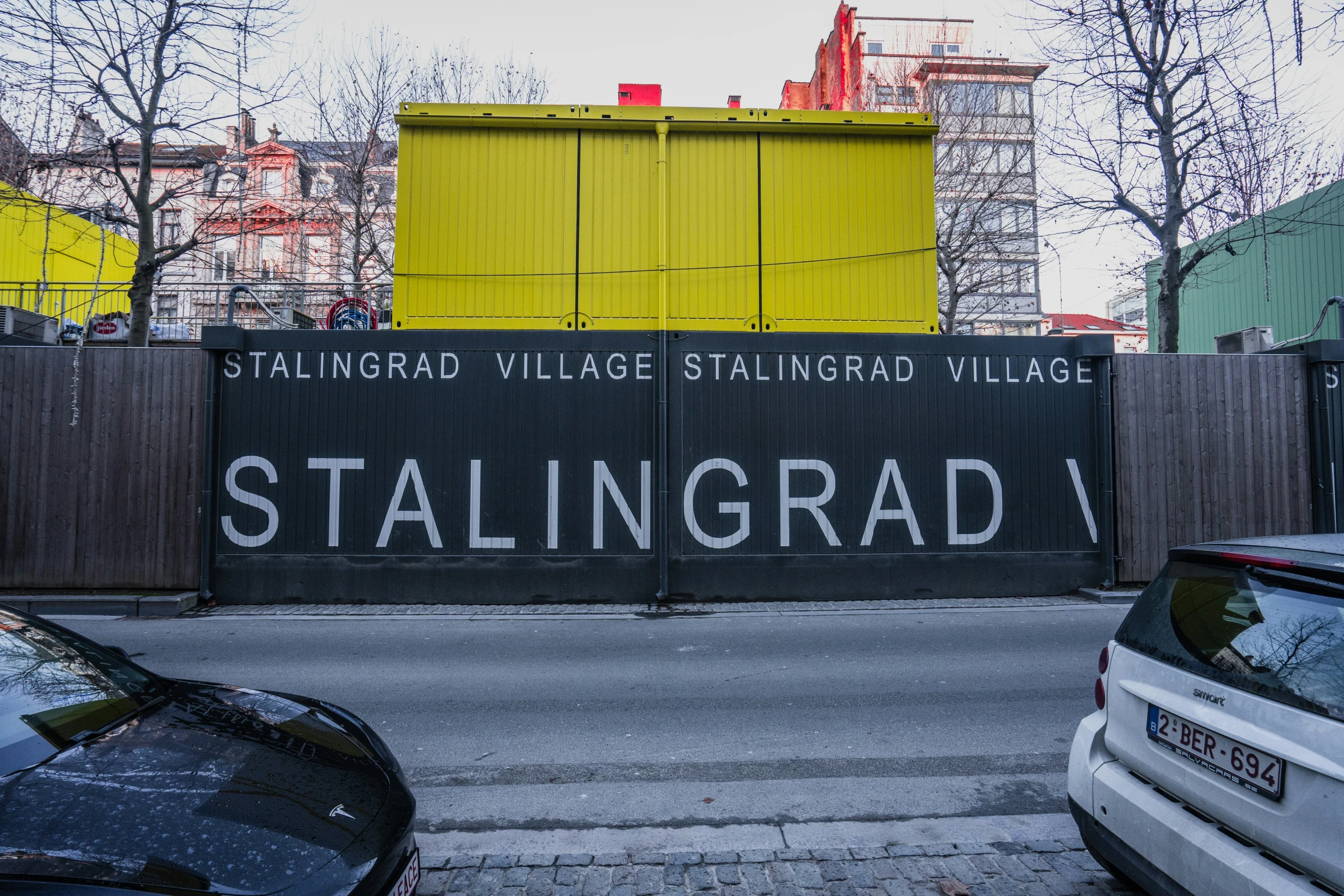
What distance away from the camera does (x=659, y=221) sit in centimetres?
1157

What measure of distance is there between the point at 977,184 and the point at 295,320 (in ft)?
60.0

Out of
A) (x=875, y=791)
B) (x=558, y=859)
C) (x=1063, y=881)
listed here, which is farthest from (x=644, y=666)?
(x=1063, y=881)

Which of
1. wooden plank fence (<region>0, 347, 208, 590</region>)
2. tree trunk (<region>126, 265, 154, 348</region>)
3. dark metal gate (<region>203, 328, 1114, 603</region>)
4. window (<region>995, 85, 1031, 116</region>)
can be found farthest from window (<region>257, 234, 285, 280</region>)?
window (<region>995, 85, 1031, 116</region>)

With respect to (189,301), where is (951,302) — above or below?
above

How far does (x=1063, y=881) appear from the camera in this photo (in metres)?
3.31

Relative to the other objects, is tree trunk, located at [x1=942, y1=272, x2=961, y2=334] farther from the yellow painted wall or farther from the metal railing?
the yellow painted wall

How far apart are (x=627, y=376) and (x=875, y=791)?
22.9 feet

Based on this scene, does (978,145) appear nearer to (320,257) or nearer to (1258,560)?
(320,257)

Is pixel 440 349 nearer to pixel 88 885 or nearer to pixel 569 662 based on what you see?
pixel 569 662

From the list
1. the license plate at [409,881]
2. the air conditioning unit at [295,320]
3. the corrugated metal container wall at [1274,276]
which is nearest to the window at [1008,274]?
the corrugated metal container wall at [1274,276]

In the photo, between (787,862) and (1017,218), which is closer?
(787,862)

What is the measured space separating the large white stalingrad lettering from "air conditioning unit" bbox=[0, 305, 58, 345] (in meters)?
4.48

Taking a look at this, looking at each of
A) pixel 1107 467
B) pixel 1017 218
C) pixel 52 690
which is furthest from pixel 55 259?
pixel 1017 218

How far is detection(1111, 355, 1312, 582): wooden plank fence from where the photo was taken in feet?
34.9
